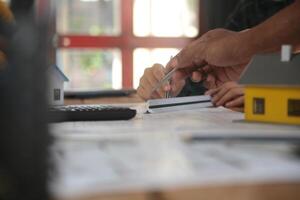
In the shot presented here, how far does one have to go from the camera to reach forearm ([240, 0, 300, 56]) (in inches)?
33.2

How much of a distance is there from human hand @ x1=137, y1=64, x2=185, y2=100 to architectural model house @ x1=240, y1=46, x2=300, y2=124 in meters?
0.39

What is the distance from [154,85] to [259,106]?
474 millimetres

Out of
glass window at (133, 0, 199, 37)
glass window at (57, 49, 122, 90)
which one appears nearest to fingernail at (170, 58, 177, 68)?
glass window at (57, 49, 122, 90)

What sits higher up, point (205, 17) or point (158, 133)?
point (205, 17)

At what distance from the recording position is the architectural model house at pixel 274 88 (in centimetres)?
53

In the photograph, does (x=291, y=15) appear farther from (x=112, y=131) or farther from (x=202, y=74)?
(x=112, y=131)

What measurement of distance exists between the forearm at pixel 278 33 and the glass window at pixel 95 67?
2530 mm

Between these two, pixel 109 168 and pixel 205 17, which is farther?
pixel 205 17

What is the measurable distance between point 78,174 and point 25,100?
0.21ft

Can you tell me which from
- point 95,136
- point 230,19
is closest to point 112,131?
point 95,136

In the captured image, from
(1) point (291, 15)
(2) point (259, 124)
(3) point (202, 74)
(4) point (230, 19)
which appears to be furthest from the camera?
(4) point (230, 19)

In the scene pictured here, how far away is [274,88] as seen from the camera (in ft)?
1.78

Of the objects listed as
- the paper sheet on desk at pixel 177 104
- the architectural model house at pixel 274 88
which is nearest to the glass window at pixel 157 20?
the paper sheet on desk at pixel 177 104

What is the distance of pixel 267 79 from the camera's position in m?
0.56
